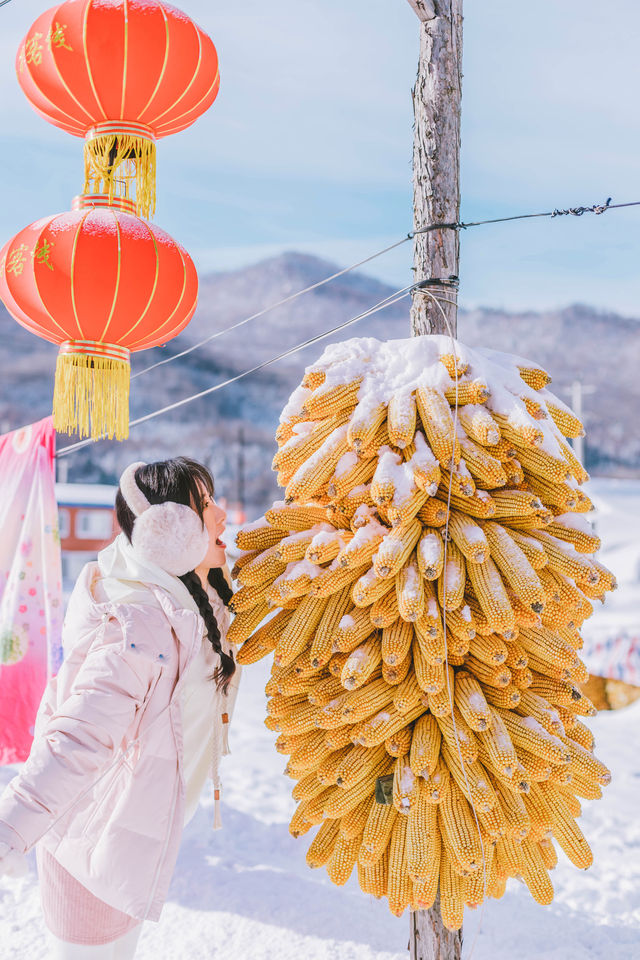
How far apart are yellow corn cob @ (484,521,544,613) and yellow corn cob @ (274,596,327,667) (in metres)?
0.39

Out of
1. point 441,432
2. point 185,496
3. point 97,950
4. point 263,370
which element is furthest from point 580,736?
point 263,370

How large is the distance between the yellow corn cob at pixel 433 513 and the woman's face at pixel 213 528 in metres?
0.51

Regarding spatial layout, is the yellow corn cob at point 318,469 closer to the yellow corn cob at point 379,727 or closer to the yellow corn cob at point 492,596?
the yellow corn cob at point 492,596

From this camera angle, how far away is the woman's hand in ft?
4.46

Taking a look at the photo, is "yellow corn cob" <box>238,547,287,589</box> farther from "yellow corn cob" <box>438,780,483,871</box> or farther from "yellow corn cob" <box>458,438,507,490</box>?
"yellow corn cob" <box>438,780,483,871</box>

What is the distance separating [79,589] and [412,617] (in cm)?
77

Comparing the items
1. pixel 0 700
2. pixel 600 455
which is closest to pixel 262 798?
pixel 0 700

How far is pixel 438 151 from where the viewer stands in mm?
1992

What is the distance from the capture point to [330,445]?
5.34 ft

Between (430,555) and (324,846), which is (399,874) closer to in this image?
(324,846)

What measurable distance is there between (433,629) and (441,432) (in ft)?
1.34

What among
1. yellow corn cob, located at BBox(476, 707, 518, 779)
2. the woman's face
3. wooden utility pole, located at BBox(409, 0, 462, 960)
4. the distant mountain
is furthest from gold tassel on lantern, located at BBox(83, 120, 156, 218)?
the distant mountain

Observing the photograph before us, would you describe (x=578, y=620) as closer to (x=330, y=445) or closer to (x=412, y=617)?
(x=412, y=617)

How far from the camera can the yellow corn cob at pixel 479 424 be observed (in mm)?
1509
